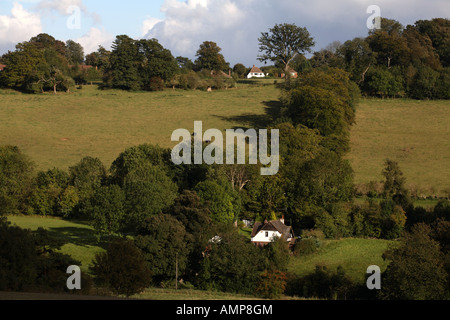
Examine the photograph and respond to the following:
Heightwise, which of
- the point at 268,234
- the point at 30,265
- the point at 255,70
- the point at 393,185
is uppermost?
the point at 255,70

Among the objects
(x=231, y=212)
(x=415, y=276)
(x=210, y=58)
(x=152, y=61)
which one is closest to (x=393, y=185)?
(x=231, y=212)

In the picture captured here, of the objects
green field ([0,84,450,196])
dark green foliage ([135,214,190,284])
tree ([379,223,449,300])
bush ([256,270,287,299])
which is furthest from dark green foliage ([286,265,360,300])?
green field ([0,84,450,196])

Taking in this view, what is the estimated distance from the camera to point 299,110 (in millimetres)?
66625

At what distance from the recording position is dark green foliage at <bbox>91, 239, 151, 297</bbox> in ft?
85.3

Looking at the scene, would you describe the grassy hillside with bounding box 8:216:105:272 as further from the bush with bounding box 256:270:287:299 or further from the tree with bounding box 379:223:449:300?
the tree with bounding box 379:223:449:300

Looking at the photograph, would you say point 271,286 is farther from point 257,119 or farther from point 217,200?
point 257,119

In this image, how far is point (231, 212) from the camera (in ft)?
136

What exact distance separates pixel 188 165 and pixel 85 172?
34.9 feet

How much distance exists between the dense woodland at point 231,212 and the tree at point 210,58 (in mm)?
39370

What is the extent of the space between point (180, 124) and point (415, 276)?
2070 inches

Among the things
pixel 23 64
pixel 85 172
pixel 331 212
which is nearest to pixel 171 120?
pixel 85 172

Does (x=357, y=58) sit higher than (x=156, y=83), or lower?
higher

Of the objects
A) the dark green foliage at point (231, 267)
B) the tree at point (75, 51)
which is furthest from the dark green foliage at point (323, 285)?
the tree at point (75, 51)
